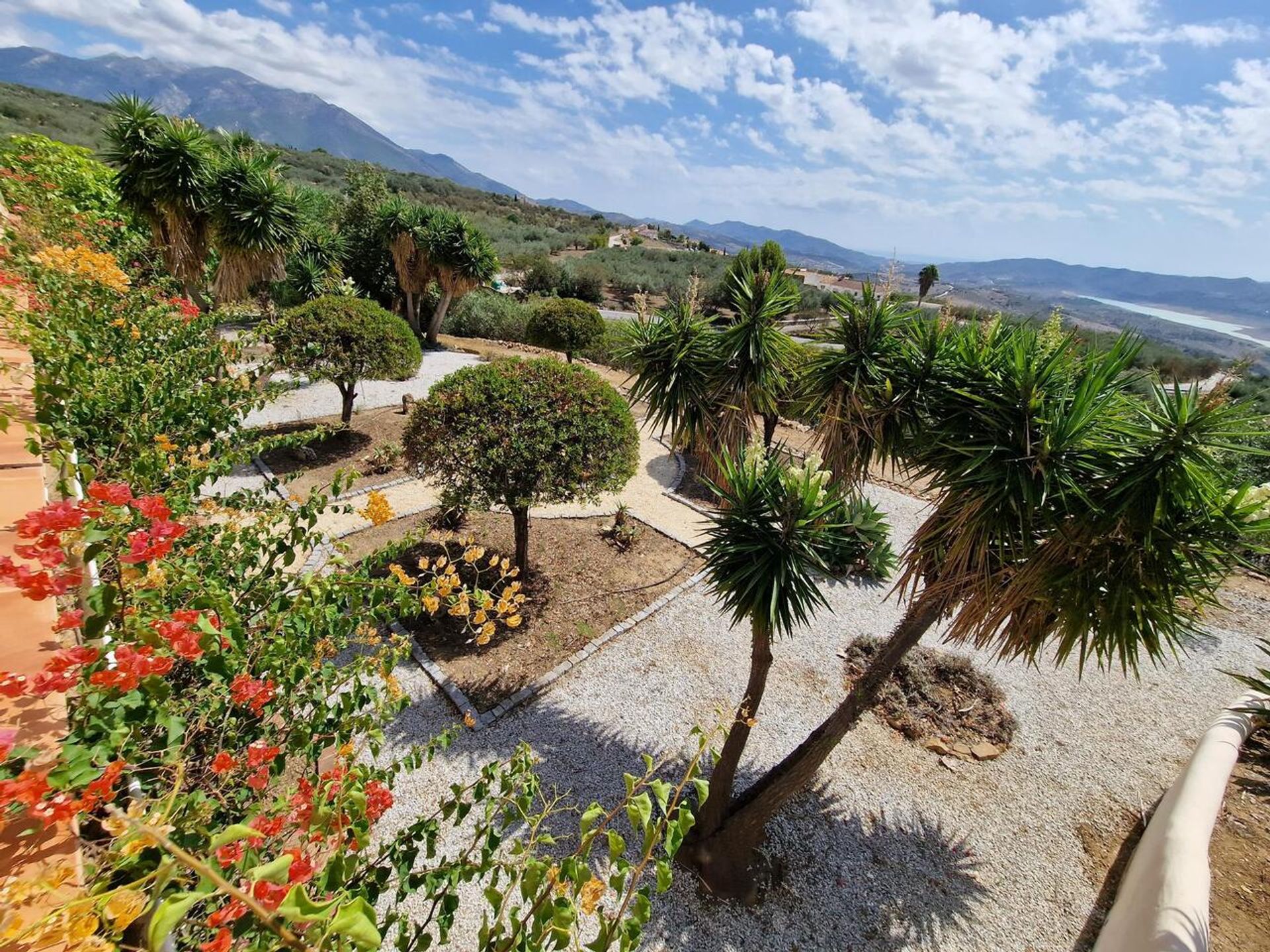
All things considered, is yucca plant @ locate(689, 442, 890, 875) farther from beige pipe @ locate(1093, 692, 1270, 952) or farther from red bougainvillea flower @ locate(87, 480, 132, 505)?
red bougainvillea flower @ locate(87, 480, 132, 505)

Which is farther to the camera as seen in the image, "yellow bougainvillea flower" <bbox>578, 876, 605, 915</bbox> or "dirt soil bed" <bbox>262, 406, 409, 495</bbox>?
"dirt soil bed" <bbox>262, 406, 409, 495</bbox>

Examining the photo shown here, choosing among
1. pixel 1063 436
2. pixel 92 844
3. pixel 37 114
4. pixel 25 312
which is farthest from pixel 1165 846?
pixel 37 114

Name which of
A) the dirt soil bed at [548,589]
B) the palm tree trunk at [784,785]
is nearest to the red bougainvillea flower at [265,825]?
the palm tree trunk at [784,785]

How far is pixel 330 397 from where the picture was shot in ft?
44.2

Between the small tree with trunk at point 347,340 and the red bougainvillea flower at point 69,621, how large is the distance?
865 centimetres

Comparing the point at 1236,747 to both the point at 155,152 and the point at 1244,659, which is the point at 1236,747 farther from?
the point at 155,152

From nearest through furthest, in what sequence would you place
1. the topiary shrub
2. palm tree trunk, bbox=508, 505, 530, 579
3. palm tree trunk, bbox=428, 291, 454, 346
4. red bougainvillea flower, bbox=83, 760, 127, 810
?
red bougainvillea flower, bbox=83, 760, 127, 810
palm tree trunk, bbox=508, 505, 530, 579
the topiary shrub
palm tree trunk, bbox=428, 291, 454, 346

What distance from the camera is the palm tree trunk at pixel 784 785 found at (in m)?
4.20

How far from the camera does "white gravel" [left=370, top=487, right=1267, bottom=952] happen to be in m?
4.05

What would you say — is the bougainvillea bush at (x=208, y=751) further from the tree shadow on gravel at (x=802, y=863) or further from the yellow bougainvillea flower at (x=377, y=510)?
the tree shadow on gravel at (x=802, y=863)

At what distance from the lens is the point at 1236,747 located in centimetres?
501

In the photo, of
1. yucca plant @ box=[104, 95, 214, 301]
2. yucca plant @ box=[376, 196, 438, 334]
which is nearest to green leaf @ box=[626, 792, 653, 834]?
yucca plant @ box=[104, 95, 214, 301]

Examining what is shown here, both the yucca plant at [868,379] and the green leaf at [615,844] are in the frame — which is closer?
the green leaf at [615,844]

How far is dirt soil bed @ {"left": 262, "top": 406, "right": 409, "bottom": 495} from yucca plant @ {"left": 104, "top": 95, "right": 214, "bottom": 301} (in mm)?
3481
